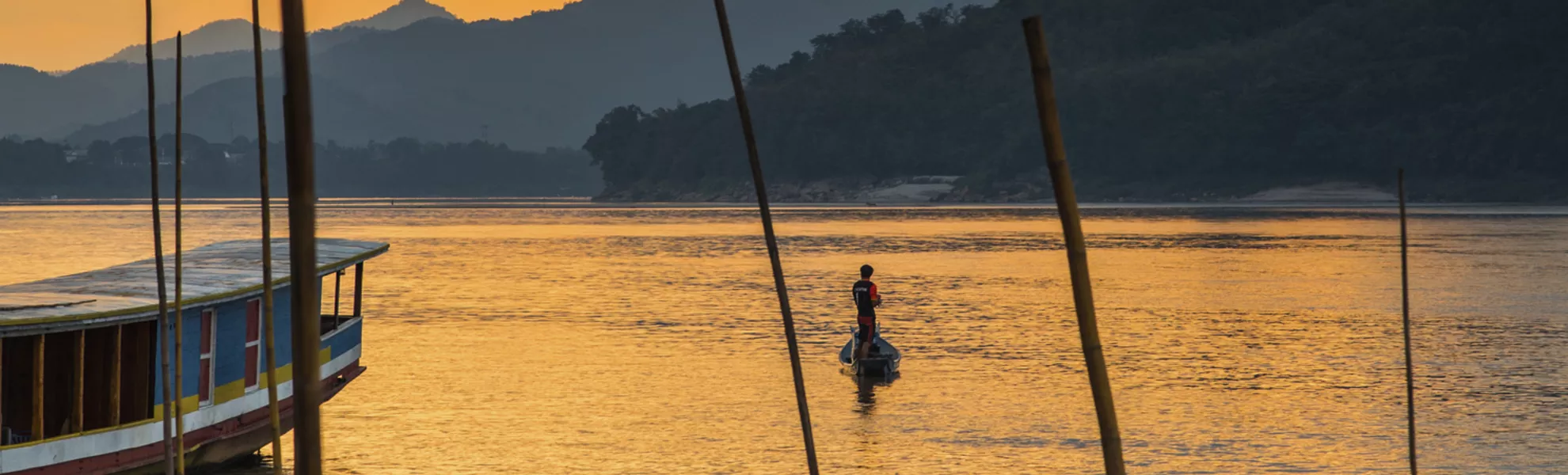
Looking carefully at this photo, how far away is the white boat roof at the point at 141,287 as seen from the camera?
1553 cm

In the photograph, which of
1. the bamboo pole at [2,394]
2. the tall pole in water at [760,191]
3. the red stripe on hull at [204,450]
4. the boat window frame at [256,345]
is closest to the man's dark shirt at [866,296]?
the red stripe on hull at [204,450]

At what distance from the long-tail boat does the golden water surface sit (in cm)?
263

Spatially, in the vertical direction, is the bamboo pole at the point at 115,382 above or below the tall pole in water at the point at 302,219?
below

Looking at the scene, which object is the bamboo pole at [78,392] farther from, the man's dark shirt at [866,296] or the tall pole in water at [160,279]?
the man's dark shirt at [866,296]

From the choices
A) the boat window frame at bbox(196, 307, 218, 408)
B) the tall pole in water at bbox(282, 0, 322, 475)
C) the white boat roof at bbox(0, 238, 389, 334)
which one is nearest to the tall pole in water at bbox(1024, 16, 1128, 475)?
the tall pole in water at bbox(282, 0, 322, 475)

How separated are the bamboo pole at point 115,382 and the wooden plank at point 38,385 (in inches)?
43.2

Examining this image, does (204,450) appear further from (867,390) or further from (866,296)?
(867,390)

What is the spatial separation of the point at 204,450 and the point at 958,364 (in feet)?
58.2

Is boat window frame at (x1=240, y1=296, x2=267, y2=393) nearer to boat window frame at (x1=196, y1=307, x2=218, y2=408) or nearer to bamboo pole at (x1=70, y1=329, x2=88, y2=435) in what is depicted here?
boat window frame at (x1=196, y1=307, x2=218, y2=408)

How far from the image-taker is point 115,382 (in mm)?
16531

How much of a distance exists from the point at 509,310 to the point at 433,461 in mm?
25555

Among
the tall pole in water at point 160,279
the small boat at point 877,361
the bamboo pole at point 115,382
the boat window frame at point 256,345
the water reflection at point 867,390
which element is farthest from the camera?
the small boat at point 877,361

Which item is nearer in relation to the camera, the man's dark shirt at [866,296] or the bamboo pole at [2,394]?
the bamboo pole at [2,394]

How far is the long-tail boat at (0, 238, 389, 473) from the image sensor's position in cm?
1546
